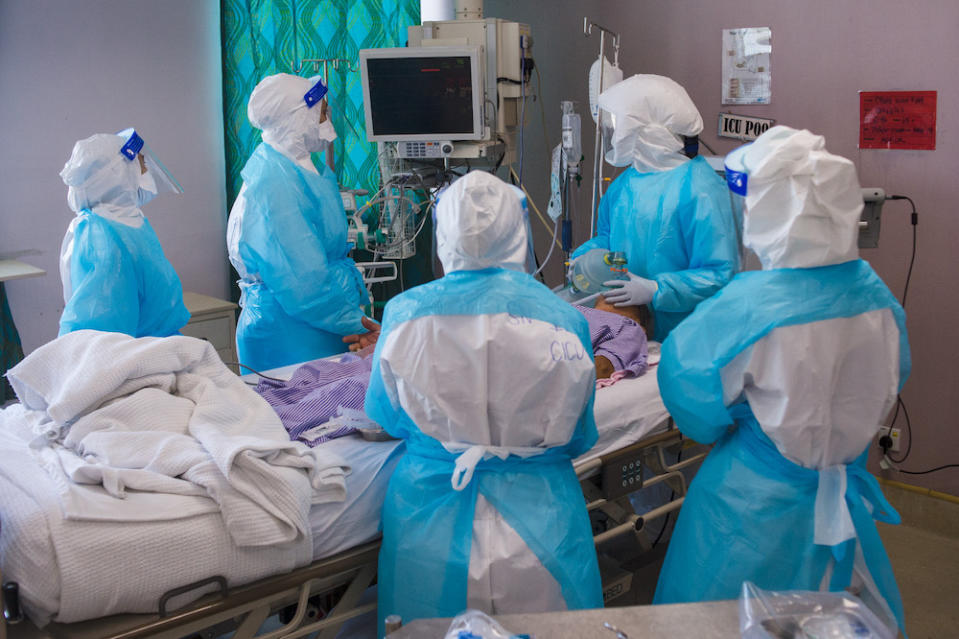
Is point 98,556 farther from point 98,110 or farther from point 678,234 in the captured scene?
point 98,110

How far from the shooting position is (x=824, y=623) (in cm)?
130

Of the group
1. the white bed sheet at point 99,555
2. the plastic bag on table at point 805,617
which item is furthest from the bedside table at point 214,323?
the plastic bag on table at point 805,617

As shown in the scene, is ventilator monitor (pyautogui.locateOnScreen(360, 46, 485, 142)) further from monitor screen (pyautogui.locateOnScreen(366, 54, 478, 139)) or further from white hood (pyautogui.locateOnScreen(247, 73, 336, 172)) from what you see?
white hood (pyautogui.locateOnScreen(247, 73, 336, 172))

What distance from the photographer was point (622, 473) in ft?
8.61

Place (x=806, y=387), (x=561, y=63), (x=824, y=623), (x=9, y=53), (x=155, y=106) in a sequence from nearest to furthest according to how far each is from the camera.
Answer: (x=824, y=623)
(x=806, y=387)
(x=9, y=53)
(x=155, y=106)
(x=561, y=63)

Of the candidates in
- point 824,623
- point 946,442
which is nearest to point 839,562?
point 824,623

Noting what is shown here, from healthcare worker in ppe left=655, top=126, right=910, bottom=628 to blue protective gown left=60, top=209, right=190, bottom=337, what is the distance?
73.5 inches

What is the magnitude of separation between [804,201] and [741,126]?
7.62ft

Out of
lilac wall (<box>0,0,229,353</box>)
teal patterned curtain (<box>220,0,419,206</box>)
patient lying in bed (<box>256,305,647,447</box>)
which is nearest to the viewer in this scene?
patient lying in bed (<box>256,305,647,447</box>)

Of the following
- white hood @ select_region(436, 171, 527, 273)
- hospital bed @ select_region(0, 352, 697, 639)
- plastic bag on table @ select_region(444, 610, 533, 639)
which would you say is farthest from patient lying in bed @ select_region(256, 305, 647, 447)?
plastic bag on table @ select_region(444, 610, 533, 639)

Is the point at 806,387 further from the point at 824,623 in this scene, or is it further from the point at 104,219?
the point at 104,219

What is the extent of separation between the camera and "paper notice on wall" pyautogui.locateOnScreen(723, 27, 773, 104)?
3916 mm

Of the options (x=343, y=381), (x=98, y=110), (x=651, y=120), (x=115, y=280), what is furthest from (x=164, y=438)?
(x=98, y=110)

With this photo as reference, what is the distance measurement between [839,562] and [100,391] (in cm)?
180
